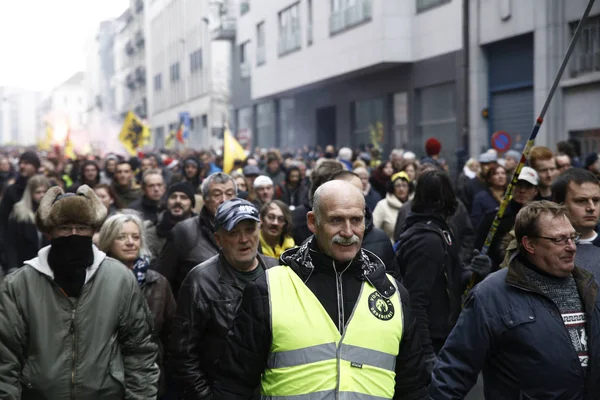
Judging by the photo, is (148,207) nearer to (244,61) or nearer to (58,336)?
(58,336)

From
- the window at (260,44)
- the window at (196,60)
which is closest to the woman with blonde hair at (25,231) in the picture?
the window at (260,44)

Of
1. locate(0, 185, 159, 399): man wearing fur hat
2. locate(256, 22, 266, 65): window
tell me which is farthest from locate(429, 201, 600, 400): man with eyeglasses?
locate(256, 22, 266, 65): window

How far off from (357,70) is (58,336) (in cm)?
2478

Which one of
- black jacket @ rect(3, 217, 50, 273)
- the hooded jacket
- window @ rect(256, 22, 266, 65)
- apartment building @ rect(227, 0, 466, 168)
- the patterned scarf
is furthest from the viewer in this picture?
window @ rect(256, 22, 266, 65)

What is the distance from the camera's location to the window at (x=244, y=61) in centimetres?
4466

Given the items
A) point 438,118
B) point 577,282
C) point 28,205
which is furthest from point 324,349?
point 438,118

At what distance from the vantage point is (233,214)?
4855mm

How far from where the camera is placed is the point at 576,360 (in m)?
4.09

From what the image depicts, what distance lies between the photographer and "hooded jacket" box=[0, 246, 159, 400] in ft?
14.7

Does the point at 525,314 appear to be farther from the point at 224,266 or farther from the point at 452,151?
the point at 452,151

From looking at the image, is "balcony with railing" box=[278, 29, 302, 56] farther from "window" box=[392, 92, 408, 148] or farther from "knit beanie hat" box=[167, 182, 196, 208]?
"knit beanie hat" box=[167, 182, 196, 208]

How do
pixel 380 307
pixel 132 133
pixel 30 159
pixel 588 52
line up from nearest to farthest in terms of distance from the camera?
pixel 380 307 < pixel 30 159 < pixel 588 52 < pixel 132 133

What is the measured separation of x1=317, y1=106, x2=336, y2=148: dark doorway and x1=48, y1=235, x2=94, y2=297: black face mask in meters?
31.3

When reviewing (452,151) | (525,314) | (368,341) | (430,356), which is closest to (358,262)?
(368,341)
